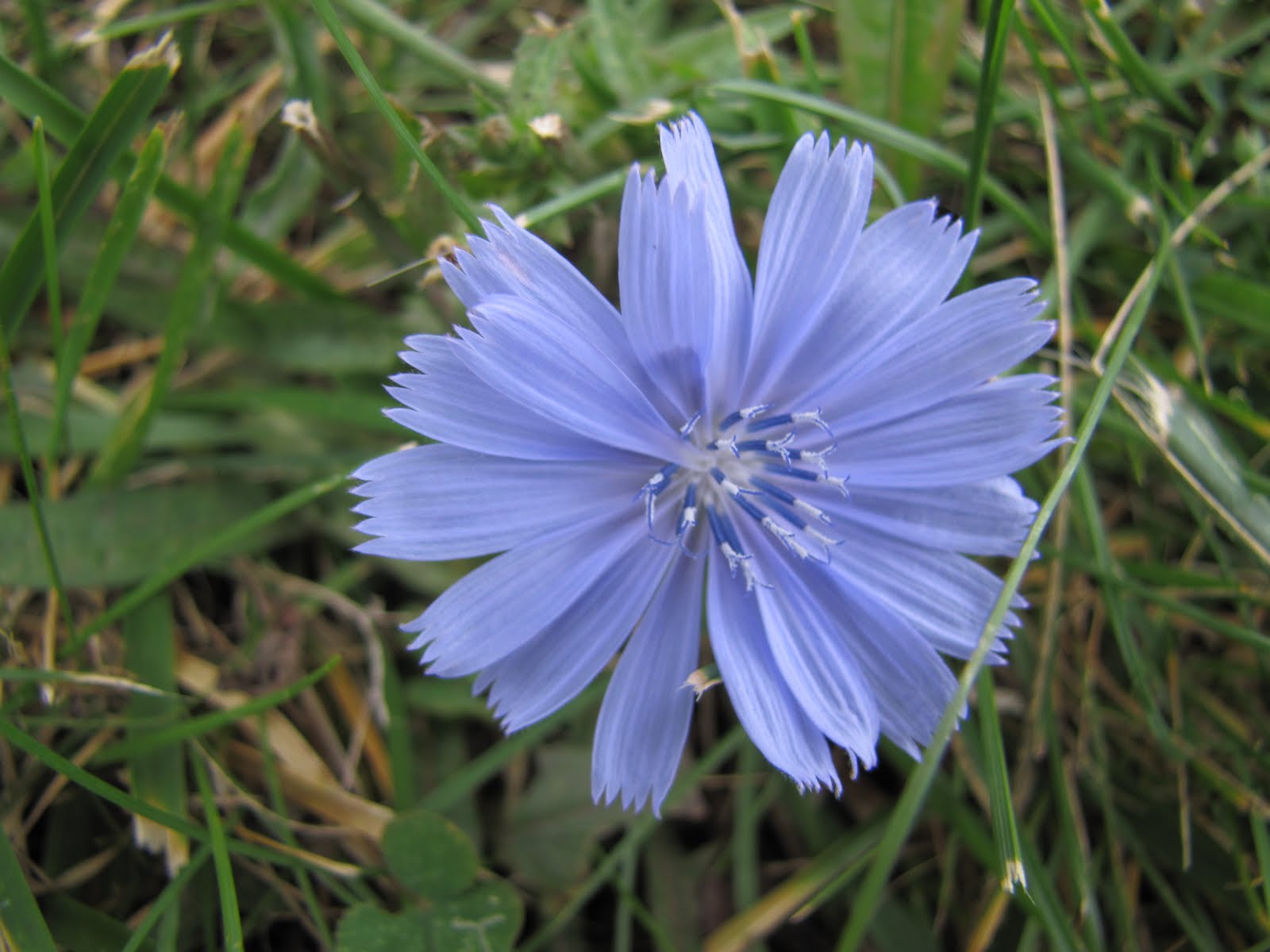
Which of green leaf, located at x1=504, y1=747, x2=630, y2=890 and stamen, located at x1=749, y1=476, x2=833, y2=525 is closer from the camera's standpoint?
stamen, located at x1=749, y1=476, x2=833, y2=525

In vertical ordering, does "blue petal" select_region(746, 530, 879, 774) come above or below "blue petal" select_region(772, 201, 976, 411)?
below

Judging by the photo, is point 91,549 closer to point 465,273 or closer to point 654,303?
point 465,273

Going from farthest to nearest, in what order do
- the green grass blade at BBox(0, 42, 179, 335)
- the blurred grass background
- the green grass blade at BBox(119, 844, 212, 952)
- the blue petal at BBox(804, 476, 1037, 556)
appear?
the blurred grass background
the green grass blade at BBox(0, 42, 179, 335)
the green grass blade at BBox(119, 844, 212, 952)
the blue petal at BBox(804, 476, 1037, 556)

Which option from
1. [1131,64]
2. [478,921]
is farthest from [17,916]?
[1131,64]

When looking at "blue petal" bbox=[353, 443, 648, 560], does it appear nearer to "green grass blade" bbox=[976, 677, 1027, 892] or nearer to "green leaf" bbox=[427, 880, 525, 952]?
"green grass blade" bbox=[976, 677, 1027, 892]

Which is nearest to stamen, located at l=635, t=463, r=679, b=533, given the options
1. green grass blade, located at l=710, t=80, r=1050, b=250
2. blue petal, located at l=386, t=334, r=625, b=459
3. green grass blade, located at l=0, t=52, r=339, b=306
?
blue petal, located at l=386, t=334, r=625, b=459

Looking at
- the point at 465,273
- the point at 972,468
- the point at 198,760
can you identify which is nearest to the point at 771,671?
the point at 972,468

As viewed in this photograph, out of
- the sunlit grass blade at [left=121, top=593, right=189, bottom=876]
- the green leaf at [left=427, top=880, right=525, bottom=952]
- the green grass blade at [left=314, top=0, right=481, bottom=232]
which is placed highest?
the green grass blade at [left=314, top=0, right=481, bottom=232]
